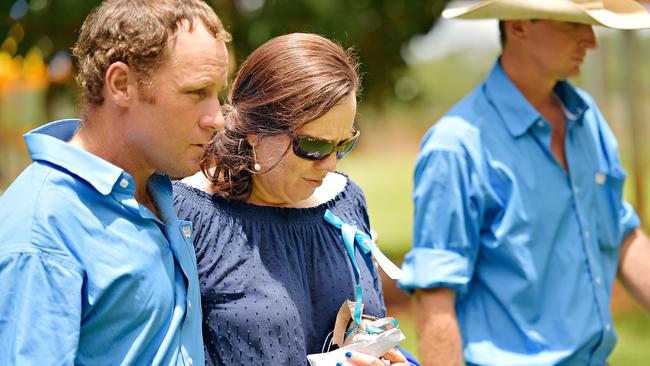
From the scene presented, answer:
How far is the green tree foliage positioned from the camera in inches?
344

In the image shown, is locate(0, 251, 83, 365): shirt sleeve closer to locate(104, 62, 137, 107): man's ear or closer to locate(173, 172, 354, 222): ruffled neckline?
locate(104, 62, 137, 107): man's ear

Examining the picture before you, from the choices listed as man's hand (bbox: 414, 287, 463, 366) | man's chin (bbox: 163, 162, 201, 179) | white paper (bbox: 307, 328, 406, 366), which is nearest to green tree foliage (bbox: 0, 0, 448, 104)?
man's hand (bbox: 414, 287, 463, 366)

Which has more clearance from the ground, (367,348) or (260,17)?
(367,348)

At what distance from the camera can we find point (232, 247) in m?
2.76

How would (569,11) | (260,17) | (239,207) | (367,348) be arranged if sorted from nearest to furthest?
(367,348)
(239,207)
(569,11)
(260,17)

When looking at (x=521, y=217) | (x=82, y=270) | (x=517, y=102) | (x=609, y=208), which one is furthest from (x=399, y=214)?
(x=82, y=270)

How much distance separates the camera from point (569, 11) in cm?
398

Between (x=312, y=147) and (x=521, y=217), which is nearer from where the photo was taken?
(x=312, y=147)

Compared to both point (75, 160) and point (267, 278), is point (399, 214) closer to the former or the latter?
point (267, 278)

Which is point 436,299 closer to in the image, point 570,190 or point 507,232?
point 507,232

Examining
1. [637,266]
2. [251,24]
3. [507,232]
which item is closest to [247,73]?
[507,232]

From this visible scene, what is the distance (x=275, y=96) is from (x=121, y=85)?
605mm

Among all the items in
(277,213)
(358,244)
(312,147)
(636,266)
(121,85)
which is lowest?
(636,266)

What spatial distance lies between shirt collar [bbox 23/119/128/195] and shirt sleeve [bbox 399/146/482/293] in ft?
5.89
